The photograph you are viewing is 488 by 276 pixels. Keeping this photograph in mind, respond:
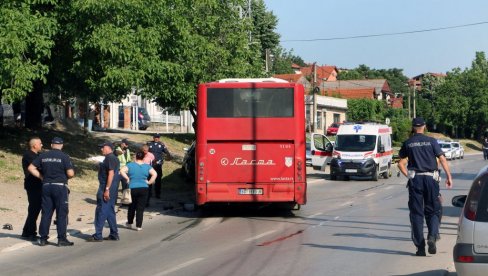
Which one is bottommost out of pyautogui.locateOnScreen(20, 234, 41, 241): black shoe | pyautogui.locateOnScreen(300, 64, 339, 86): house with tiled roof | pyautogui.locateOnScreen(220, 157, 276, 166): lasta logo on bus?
pyautogui.locateOnScreen(20, 234, 41, 241): black shoe

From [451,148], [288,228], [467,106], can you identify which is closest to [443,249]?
[288,228]

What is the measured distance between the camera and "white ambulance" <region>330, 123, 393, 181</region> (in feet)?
111

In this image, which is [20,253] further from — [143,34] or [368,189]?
[368,189]

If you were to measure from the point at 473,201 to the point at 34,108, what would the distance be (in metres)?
25.8

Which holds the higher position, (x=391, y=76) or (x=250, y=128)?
(x=391, y=76)

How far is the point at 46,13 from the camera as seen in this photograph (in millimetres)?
23594

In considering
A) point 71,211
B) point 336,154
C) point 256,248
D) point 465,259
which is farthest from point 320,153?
point 465,259

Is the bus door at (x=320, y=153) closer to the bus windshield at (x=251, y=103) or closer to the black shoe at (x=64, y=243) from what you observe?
the bus windshield at (x=251, y=103)

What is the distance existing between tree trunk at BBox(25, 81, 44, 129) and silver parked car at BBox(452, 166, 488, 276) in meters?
23.4

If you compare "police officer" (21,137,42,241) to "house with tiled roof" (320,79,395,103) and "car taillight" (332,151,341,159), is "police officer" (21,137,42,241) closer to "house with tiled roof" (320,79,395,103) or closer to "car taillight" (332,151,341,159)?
"car taillight" (332,151,341,159)

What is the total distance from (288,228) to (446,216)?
423 cm

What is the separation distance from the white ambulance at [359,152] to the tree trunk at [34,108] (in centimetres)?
1278

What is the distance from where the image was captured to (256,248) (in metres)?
13.2

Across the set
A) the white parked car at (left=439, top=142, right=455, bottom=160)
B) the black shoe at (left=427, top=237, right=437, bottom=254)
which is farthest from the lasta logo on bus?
the white parked car at (left=439, top=142, right=455, bottom=160)
